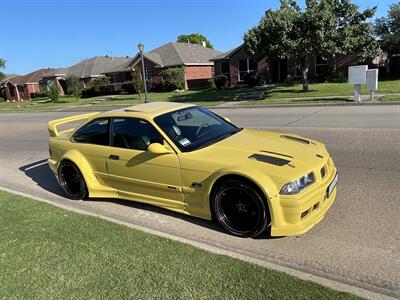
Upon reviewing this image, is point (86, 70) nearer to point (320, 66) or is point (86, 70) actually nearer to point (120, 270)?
point (320, 66)

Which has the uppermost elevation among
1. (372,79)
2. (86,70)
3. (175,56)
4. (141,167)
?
(175,56)

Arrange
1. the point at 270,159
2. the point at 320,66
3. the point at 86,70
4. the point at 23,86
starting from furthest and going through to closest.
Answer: the point at 23,86 < the point at 86,70 < the point at 320,66 < the point at 270,159

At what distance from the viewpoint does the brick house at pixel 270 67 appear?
32812mm

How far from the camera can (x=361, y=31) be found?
79.5ft

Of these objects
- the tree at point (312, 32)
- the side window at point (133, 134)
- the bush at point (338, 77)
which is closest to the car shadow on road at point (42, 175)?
the side window at point (133, 134)

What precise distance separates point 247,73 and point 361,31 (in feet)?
48.3

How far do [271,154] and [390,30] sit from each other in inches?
1294

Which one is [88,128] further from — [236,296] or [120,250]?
[236,296]

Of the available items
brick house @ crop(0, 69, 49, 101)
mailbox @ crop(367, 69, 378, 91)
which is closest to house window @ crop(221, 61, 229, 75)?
mailbox @ crop(367, 69, 378, 91)

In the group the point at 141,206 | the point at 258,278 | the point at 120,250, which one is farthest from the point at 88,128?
the point at 258,278

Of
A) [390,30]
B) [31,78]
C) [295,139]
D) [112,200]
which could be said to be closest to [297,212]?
[295,139]

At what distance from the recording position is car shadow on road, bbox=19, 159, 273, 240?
5.07m

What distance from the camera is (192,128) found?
18.2ft

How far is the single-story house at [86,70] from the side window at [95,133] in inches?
1885
